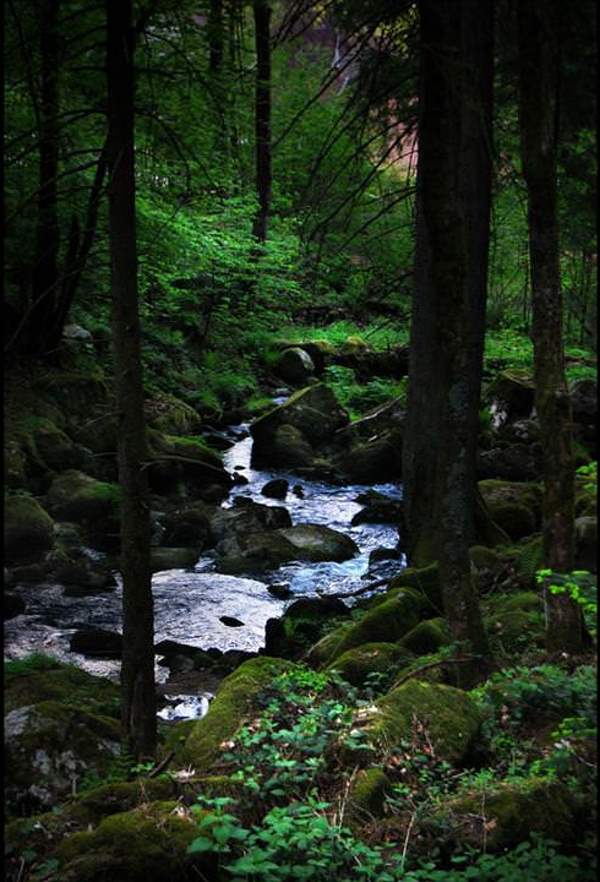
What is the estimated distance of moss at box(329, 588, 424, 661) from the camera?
7539 millimetres

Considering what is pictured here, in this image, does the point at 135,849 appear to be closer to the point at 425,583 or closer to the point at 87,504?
the point at 425,583

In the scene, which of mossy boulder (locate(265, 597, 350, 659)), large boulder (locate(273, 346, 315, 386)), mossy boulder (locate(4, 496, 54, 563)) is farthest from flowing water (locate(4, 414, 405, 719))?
large boulder (locate(273, 346, 315, 386))

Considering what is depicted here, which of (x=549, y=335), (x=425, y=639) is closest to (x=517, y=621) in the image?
(x=425, y=639)

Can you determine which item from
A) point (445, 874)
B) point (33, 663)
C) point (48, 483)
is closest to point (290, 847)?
point (445, 874)

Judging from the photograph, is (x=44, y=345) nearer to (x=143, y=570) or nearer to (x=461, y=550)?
(x=143, y=570)

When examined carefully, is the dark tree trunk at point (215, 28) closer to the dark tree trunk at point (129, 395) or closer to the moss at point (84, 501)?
the dark tree trunk at point (129, 395)

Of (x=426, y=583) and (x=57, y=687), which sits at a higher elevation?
(x=426, y=583)

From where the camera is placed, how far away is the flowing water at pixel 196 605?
8.90 m

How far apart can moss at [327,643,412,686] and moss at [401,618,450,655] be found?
0.20 metres

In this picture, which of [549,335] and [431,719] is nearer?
[431,719]

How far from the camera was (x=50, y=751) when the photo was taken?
5.56 meters

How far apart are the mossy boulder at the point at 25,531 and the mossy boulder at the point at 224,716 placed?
237 inches

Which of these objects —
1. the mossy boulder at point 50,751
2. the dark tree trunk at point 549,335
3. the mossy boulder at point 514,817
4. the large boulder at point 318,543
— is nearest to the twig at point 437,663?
the dark tree trunk at point 549,335

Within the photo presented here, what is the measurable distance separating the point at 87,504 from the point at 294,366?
11554mm
